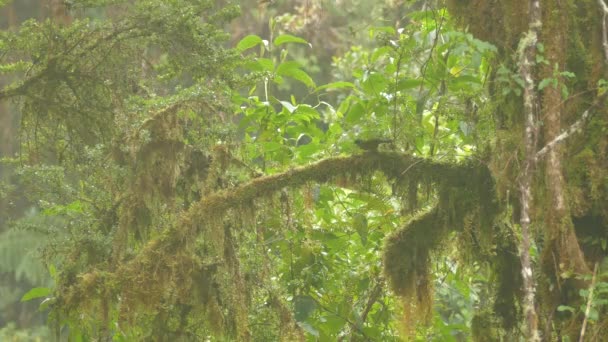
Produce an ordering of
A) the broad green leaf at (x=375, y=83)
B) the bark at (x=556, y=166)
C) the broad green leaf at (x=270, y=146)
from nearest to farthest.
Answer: the bark at (x=556, y=166)
the broad green leaf at (x=375, y=83)
the broad green leaf at (x=270, y=146)

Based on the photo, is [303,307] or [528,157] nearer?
[528,157]

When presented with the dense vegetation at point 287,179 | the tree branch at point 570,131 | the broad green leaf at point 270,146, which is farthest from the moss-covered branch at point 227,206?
the tree branch at point 570,131

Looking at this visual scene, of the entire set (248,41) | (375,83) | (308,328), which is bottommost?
(308,328)

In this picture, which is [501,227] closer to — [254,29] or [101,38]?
[101,38]

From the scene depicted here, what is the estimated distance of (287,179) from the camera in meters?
3.27

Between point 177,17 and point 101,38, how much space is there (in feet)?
1.22

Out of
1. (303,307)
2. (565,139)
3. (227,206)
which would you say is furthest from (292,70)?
(565,139)

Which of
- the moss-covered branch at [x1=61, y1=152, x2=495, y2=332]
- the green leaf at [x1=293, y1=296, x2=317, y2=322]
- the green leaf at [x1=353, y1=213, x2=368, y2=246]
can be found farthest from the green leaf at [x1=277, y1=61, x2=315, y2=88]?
the green leaf at [x1=293, y1=296, x2=317, y2=322]

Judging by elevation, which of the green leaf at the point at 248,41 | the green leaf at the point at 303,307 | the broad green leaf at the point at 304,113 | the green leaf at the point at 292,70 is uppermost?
the green leaf at the point at 248,41

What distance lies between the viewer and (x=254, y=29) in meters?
10.5

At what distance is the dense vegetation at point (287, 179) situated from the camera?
2.70 m

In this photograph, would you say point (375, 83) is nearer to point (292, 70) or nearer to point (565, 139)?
point (292, 70)

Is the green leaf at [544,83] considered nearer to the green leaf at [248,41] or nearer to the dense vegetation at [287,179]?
the dense vegetation at [287,179]

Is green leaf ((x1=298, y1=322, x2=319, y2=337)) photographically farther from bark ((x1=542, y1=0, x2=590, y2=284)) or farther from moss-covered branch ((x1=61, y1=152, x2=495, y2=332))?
bark ((x1=542, y1=0, x2=590, y2=284))
